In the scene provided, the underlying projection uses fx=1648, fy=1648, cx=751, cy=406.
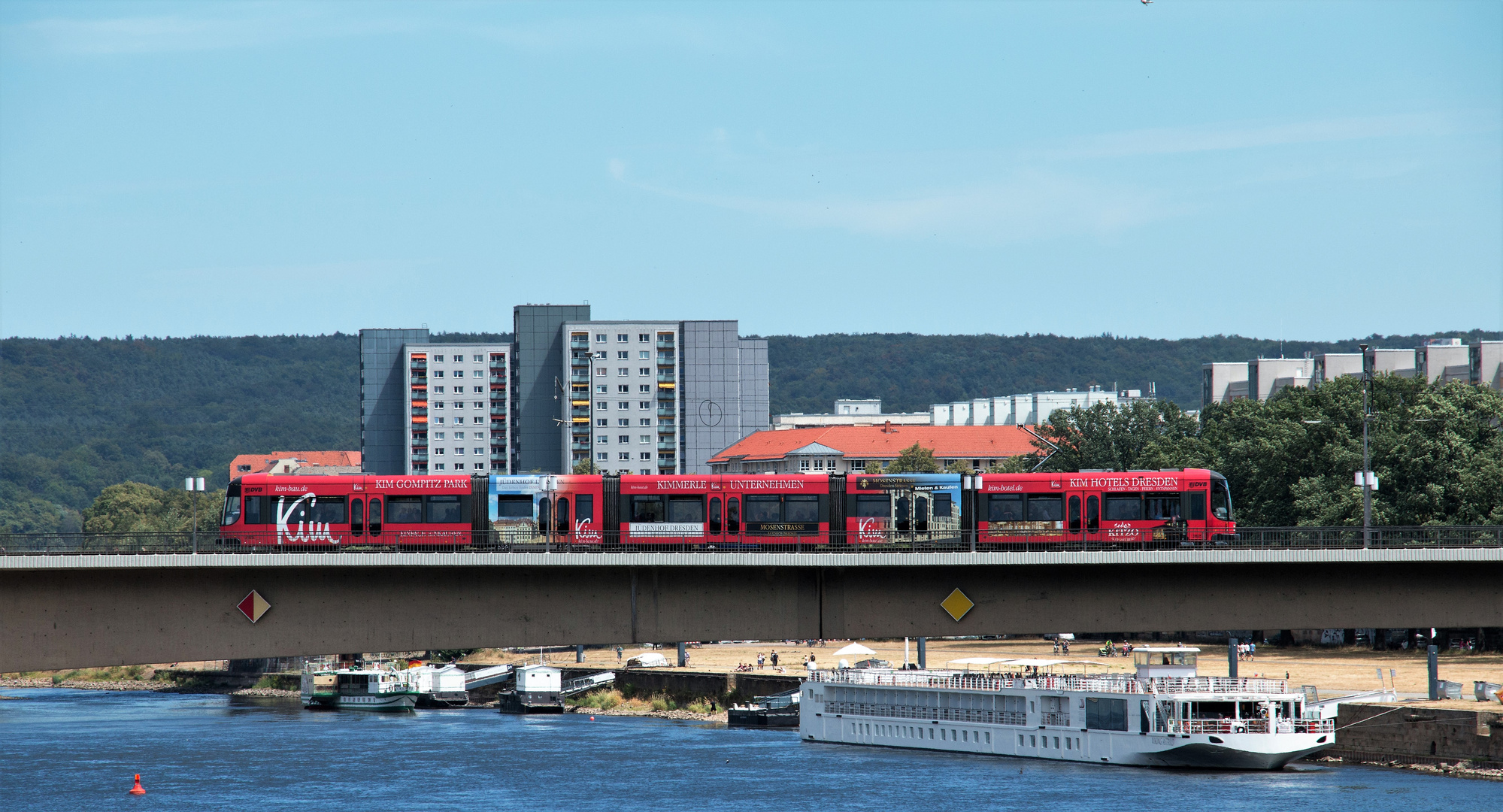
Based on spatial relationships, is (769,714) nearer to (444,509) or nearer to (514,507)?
(514,507)

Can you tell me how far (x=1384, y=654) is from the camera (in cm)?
8381

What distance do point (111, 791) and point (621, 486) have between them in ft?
86.4

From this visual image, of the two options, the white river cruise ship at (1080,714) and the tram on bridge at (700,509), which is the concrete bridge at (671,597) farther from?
the white river cruise ship at (1080,714)

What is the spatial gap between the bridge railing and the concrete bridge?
0.93m

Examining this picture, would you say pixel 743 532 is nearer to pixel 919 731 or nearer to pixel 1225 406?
pixel 919 731

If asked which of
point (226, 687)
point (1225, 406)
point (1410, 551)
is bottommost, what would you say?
point (226, 687)

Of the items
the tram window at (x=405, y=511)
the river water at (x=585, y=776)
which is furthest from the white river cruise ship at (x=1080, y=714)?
the tram window at (x=405, y=511)

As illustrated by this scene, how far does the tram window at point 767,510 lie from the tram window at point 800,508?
0.52ft

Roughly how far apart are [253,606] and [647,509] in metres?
13.5

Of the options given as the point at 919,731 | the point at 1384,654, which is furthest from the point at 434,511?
the point at 1384,654

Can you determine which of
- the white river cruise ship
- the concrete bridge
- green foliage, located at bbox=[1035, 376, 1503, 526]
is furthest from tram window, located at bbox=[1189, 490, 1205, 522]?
green foliage, located at bbox=[1035, 376, 1503, 526]

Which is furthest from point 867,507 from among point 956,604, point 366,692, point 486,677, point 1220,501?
point 486,677

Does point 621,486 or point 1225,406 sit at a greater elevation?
point 1225,406

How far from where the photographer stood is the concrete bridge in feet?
122
